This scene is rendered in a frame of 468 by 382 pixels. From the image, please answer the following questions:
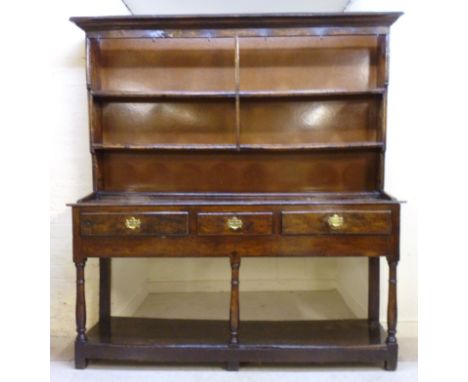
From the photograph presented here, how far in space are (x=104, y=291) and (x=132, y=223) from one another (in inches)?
25.3

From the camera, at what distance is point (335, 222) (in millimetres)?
1863

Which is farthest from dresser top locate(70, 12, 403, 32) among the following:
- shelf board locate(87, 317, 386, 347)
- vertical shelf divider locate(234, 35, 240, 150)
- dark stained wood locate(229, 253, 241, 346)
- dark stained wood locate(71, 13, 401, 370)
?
shelf board locate(87, 317, 386, 347)

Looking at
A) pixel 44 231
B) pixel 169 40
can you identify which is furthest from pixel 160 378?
pixel 169 40

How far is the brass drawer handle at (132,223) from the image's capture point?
1880mm

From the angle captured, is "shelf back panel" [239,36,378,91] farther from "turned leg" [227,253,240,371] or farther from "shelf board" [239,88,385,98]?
"turned leg" [227,253,240,371]

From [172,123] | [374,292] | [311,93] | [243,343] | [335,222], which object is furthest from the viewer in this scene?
[172,123]

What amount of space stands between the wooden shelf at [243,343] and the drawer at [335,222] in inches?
23.8

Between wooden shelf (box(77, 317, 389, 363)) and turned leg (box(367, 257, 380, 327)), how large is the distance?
0.21 ft

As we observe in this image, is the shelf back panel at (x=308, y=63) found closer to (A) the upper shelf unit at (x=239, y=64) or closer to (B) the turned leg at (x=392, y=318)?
(A) the upper shelf unit at (x=239, y=64)

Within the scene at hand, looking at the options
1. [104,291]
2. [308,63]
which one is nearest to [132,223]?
[104,291]

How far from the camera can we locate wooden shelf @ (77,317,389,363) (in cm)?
191

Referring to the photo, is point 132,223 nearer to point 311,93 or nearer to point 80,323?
point 80,323

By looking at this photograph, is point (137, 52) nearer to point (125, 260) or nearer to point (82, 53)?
point (82, 53)

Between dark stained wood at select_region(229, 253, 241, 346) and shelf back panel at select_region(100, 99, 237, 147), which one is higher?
shelf back panel at select_region(100, 99, 237, 147)
